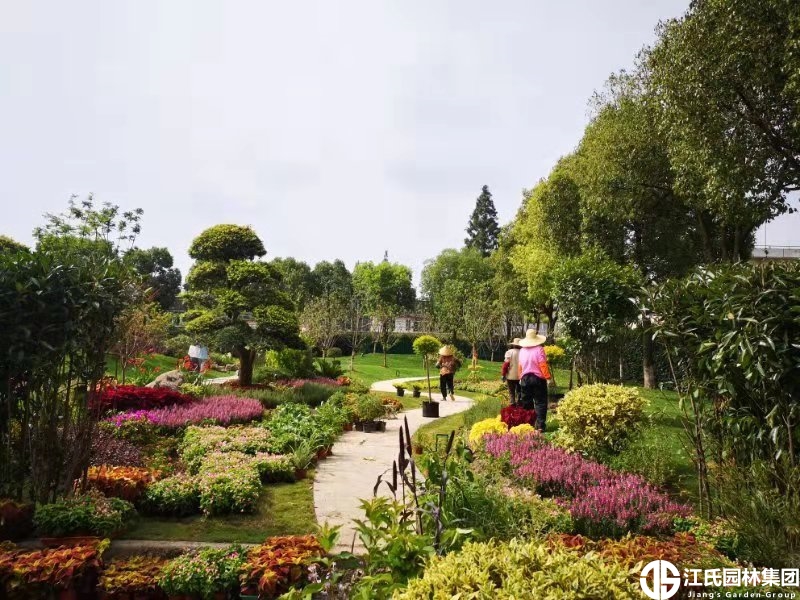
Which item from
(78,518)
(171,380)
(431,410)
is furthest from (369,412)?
(78,518)

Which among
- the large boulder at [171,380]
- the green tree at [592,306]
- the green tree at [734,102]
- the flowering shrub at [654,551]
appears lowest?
the flowering shrub at [654,551]

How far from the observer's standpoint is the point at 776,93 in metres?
10.5

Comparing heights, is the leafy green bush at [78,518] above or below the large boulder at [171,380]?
below

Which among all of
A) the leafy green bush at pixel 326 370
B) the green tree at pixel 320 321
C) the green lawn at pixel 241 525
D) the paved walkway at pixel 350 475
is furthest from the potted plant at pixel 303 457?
the green tree at pixel 320 321

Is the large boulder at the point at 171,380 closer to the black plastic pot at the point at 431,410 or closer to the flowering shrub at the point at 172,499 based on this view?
the black plastic pot at the point at 431,410

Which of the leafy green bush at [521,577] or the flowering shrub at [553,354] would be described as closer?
the leafy green bush at [521,577]

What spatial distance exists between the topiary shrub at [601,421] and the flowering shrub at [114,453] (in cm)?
584

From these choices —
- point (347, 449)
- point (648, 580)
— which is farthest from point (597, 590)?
point (347, 449)

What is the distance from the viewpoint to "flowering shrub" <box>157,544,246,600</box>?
378 cm

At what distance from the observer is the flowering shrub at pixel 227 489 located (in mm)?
5637

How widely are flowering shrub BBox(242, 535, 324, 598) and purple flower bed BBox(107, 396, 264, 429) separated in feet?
18.5

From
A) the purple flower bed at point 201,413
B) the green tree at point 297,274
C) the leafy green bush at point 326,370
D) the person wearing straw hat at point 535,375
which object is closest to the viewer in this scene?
the purple flower bed at point 201,413

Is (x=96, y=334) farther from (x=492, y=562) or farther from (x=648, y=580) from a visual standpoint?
(x=648, y=580)

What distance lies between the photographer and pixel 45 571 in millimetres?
3840
